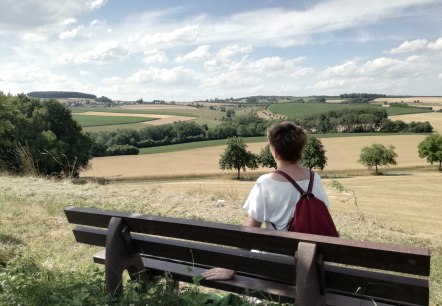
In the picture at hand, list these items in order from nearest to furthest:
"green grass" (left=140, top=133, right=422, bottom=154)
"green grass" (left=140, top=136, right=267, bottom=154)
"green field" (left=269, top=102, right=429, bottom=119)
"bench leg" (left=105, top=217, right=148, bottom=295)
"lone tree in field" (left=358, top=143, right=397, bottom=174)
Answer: "bench leg" (left=105, top=217, right=148, bottom=295), "lone tree in field" (left=358, top=143, right=397, bottom=174), "green grass" (left=140, top=136, right=267, bottom=154), "green grass" (left=140, top=133, right=422, bottom=154), "green field" (left=269, top=102, right=429, bottom=119)

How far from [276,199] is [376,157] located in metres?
59.6

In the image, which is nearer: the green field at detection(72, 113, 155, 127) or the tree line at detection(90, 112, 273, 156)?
the tree line at detection(90, 112, 273, 156)

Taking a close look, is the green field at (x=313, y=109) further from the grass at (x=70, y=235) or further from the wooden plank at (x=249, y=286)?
the wooden plank at (x=249, y=286)

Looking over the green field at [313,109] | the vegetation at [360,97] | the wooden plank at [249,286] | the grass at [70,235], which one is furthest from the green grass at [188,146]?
the vegetation at [360,97]

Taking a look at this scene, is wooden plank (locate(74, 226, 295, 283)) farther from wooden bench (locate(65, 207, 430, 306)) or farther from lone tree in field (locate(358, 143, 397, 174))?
lone tree in field (locate(358, 143, 397, 174))

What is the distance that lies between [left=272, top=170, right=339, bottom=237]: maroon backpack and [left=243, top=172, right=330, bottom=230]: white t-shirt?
0.06 metres

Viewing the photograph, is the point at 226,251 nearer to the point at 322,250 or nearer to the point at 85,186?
the point at 322,250

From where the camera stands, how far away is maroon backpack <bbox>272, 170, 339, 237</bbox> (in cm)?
300

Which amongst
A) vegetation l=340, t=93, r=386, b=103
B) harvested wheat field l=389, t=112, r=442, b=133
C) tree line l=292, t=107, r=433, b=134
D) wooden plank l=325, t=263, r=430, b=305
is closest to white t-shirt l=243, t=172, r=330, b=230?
wooden plank l=325, t=263, r=430, b=305

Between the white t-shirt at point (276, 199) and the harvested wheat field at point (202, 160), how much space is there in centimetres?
4407

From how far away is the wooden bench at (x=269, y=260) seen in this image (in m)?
2.44

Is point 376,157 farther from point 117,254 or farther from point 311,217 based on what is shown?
point 117,254

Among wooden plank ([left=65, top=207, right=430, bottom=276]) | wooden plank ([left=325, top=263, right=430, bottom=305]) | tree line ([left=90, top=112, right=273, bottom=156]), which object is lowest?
tree line ([left=90, top=112, right=273, bottom=156])

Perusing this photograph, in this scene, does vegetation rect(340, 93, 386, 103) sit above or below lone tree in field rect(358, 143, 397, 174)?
above
